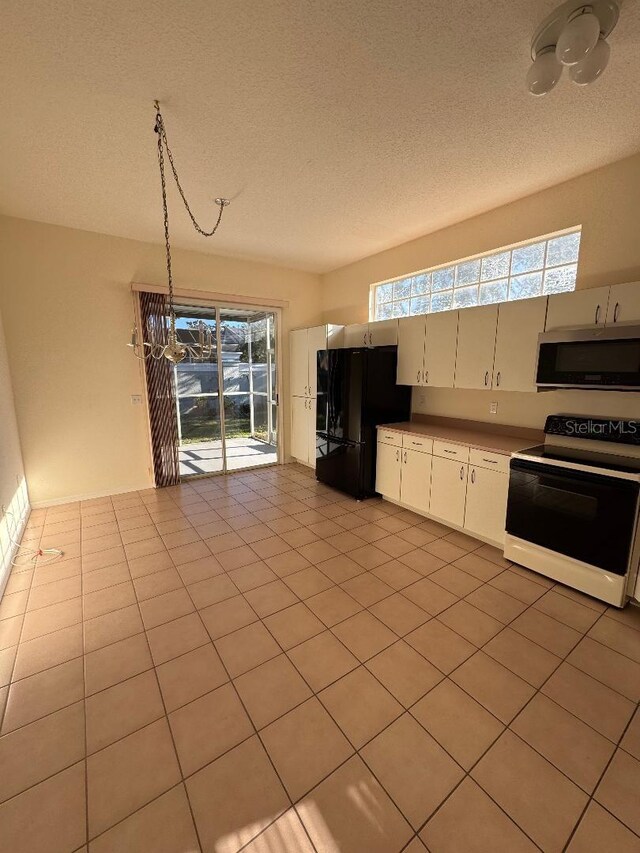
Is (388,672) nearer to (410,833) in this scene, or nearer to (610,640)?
(410,833)

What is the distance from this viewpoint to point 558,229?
280cm

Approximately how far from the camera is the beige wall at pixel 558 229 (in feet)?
8.07

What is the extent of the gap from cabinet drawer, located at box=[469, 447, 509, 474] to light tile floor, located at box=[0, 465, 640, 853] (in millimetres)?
768

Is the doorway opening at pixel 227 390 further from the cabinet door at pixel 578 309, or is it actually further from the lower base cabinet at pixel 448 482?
the cabinet door at pixel 578 309

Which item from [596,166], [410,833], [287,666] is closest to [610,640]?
[410,833]

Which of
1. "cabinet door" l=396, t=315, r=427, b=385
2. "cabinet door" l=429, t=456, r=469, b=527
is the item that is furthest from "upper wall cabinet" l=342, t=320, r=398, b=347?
"cabinet door" l=429, t=456, r=469, b=527

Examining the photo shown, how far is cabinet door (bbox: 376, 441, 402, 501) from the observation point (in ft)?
12.4

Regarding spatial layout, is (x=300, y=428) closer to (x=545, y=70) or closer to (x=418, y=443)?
(x=418, y=443)

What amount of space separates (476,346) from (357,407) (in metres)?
1.37

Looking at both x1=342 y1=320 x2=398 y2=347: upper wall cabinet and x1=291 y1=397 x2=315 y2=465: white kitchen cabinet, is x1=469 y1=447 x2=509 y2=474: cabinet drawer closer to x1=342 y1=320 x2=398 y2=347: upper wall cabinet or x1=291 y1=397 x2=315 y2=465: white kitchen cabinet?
x1=342 y1=320 x2=398 y2=347: upper wall cabinet

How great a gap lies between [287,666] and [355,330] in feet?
12.5

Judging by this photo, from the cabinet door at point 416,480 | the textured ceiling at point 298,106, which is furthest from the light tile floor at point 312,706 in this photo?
the textured ceiling at point 298,106

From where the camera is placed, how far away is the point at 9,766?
137cm

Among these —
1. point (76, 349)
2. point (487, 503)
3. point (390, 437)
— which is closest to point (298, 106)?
point (390, 437)
